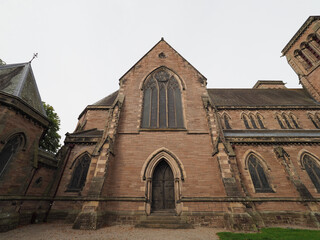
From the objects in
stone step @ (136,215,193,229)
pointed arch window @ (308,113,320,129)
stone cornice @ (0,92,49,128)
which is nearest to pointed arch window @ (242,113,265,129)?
pointed arch window @ (308,113,320,129)

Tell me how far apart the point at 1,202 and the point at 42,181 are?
8.74 feet

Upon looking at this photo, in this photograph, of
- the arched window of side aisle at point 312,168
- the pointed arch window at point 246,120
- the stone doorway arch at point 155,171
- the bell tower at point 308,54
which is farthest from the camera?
the bell tower at point 308,54

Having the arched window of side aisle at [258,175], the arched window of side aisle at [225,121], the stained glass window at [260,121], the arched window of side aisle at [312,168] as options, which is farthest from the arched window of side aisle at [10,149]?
the stained glass window at [260,121]

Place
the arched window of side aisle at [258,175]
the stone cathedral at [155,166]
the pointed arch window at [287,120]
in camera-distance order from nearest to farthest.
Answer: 1. the stone cathedral at [155,166]
2. the arched window of side aisle at [258,175]
3. the pointed arch window at [287,120]

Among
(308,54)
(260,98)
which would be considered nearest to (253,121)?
(260,98)

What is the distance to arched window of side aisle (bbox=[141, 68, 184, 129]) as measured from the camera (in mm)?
11227

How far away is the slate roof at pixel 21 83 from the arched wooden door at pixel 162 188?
9.36m

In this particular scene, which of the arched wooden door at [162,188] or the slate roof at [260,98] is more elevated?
the slate roof at [260,98]

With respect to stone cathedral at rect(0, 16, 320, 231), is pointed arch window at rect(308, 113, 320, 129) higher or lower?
higher

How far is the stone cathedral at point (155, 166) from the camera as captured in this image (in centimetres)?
768

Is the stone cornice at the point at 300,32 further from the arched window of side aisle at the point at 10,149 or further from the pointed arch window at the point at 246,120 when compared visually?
the arched window of side aisle at the point at 10,149

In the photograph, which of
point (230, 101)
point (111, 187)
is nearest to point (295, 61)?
point (230, 101)

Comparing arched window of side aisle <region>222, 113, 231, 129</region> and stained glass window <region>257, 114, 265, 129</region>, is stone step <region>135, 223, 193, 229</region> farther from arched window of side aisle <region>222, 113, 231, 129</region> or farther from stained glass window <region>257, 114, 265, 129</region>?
stained glass window <region>257, 114, 265, 129</region>

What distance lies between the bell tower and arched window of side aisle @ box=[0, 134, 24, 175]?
3068cm
